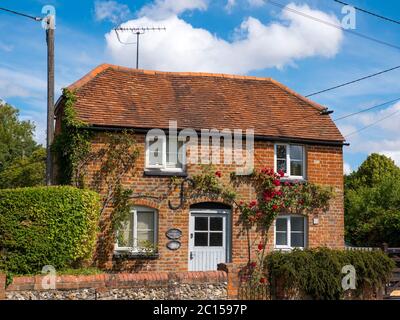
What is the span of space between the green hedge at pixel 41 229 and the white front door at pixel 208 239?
492cm

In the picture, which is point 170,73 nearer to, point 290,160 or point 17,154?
point 290,160

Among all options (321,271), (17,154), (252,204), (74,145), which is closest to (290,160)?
(252,204)

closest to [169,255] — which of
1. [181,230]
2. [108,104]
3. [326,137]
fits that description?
[181,230]

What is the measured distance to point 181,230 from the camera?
19219mm

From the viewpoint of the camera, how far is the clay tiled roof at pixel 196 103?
19906 mm

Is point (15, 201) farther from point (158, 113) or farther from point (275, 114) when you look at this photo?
point (275, 114)

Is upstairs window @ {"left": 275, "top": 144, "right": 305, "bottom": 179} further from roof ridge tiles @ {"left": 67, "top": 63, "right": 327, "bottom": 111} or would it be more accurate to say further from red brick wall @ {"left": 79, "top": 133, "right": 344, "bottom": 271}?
roof ridge tiles @ {"left": 67, "top": 63, "right": 327, "bottom": 111}

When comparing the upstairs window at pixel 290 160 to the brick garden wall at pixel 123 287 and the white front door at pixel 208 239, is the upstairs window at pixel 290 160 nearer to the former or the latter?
the white front door at pixel 208 239

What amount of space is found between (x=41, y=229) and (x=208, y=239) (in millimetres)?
6580

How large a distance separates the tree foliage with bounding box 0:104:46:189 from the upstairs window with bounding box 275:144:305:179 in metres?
30.8

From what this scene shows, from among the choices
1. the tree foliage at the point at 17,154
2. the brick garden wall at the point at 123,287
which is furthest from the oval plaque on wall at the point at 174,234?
the tree foliage at the point at 17,154

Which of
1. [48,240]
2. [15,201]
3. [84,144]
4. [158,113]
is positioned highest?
[158,113]

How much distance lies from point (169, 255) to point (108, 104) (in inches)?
215

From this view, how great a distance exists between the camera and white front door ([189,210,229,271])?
19438 mm
